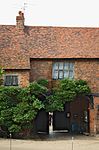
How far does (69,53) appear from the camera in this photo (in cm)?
2933

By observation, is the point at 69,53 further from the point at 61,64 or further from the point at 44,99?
the point at 44,99

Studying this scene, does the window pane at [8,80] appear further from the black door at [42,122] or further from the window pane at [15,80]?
the black door at [42,122]

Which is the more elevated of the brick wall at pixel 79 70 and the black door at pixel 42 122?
the brick wall at pixel 79 70

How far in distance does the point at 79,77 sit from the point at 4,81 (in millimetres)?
6651

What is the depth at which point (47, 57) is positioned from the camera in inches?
1133

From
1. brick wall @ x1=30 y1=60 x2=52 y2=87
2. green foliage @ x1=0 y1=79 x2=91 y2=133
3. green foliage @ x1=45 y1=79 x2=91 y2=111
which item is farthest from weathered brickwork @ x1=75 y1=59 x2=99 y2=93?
brick wall @ x1=30 y1=60 x2=52 y2=87

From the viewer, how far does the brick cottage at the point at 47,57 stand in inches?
1094

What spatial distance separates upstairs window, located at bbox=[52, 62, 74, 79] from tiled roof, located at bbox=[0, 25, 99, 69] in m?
0.75

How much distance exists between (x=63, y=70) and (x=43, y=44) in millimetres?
3116

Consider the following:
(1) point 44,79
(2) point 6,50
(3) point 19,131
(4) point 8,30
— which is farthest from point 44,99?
(4) point 8,30

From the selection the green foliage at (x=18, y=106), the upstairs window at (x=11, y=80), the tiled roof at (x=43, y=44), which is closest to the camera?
the green foliage at (x=18, y=106)

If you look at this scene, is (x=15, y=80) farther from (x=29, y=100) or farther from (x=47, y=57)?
(x=47, y=57)
